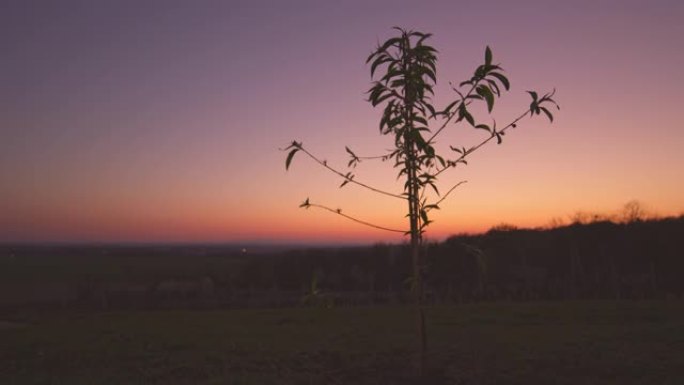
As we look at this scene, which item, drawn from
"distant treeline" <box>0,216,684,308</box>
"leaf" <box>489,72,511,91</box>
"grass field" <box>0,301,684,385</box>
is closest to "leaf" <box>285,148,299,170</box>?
"leaf" <box>489,72,511,91</box>

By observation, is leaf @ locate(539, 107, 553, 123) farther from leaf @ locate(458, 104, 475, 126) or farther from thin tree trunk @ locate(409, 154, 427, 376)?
thin tree trunk @ locate(409, 154, 427, 376)

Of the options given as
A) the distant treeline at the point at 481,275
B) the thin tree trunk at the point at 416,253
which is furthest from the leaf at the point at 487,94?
the distant treeline at the point at 481,275

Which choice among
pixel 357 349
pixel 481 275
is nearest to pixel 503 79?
pixel 357 349

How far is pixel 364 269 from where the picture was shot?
123 feet

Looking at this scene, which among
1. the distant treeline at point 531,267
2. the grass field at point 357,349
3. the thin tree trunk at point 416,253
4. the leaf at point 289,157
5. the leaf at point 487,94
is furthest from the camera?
the distant treeline at point 531,267

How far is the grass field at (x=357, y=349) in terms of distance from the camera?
7.48 metres

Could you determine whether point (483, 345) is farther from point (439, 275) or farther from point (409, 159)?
point (439, 275)

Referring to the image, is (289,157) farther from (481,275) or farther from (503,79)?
(481,275)

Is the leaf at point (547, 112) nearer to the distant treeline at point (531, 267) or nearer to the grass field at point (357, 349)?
the grass field at point (357, 349)

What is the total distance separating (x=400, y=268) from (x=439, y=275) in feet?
12.4

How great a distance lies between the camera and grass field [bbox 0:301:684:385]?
748 centimetres

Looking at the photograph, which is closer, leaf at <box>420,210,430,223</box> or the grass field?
leaf at <box>420,210,430,223</box>

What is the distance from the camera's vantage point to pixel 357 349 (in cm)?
994

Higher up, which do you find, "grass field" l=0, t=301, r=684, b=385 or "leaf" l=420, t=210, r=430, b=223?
"leaf" l=420, t=210, r=430, b=223
